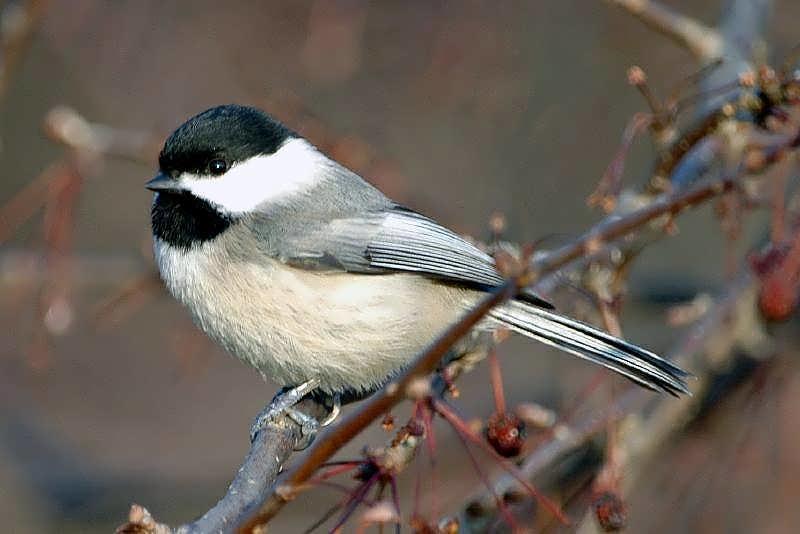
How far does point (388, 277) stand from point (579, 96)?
2.46 m

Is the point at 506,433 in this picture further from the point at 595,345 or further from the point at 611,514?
the point at 595,345

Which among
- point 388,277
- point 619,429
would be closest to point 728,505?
point 619,429

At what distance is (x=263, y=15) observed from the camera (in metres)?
4.57

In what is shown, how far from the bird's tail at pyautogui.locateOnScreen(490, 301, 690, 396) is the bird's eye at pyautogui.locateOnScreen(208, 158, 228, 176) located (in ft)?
2.52

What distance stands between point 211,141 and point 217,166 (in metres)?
0.07


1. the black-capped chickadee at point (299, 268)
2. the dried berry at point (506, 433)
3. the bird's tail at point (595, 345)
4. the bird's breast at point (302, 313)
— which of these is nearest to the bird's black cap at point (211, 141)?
the black-capped chickadee at point (299, 268)

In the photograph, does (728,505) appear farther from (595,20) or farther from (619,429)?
(595,20)

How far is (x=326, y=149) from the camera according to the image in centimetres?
327

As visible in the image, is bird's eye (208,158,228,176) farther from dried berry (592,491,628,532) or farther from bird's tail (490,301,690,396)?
dried berry (592,491,628,532)

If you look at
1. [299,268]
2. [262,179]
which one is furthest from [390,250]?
[262,179]

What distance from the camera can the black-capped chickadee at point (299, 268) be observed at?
253cm

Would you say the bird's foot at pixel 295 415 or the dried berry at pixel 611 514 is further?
the bird's foot at pixel 295 415

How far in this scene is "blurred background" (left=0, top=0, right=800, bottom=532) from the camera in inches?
126

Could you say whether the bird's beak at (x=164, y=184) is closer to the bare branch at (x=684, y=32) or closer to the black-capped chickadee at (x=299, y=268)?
the black-capped chickadee at (x=299, y=268)
